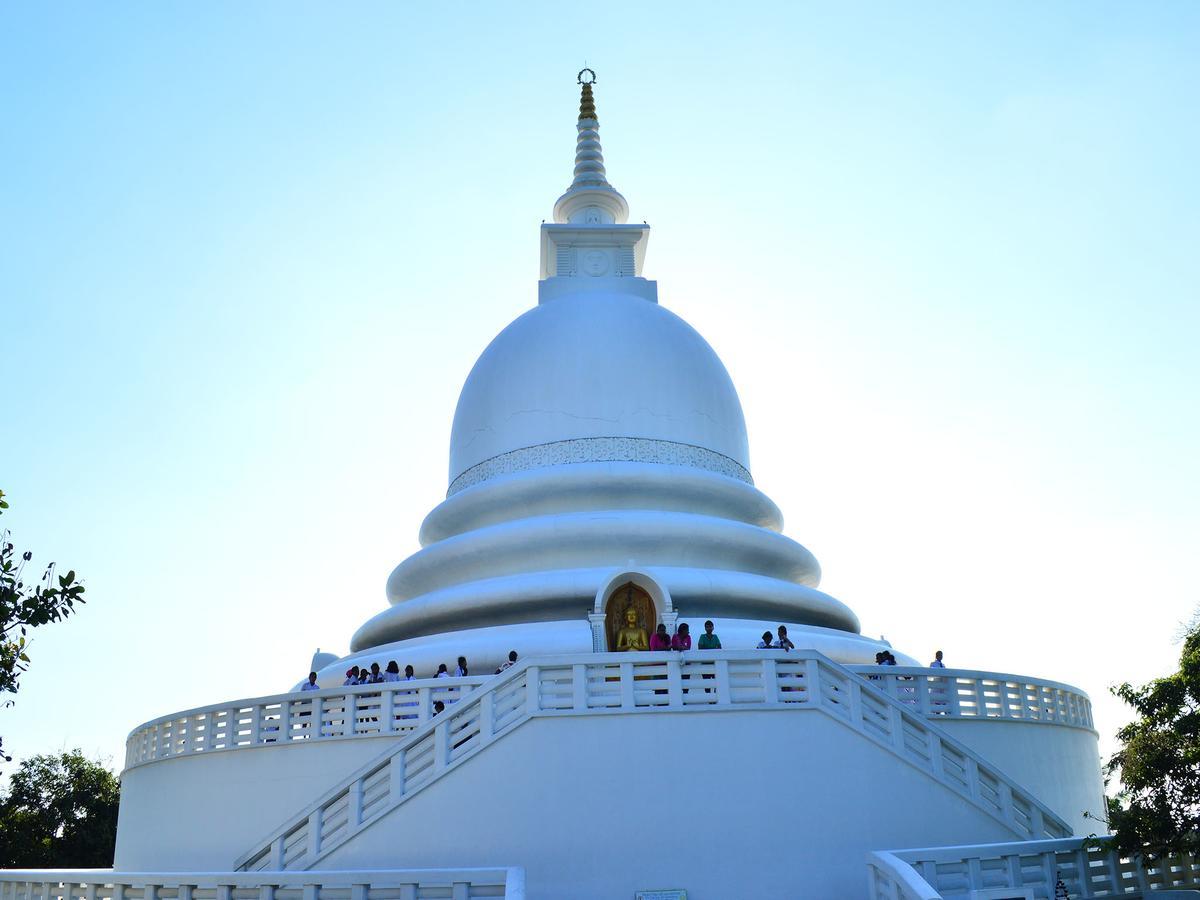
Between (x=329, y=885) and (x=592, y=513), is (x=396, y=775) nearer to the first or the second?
(x=329, y=885)

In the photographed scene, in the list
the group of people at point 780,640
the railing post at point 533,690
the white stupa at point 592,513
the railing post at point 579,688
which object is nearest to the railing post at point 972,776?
the group of people at point 780,640

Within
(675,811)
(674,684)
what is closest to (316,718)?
(674,684)

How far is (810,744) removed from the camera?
40.3 ft

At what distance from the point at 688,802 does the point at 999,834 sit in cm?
371

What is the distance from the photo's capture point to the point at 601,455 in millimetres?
21891

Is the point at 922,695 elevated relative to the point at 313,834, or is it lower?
elevated

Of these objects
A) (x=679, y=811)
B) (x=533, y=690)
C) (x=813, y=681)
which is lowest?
(x=679, y=811)

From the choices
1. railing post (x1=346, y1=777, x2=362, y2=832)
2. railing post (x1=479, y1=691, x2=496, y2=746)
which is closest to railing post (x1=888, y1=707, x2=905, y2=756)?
railing post (x1=479, y1=691, x2=496, y2=746)

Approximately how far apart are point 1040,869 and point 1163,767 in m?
1.64

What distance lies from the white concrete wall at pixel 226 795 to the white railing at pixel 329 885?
3552mm

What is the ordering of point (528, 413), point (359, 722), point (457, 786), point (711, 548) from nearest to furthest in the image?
point (457, 786) → point (359, 722) → point (711, 548) → point (528, 413)

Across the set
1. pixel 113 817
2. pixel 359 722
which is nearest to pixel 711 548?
pixel 359 722

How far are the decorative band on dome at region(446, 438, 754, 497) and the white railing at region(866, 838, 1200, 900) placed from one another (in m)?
11.9

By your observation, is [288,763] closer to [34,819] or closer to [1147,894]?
[1147,894]
